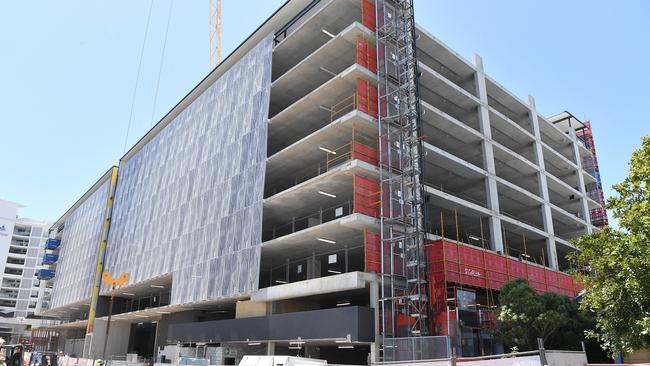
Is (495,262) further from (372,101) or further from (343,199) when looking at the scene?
(372,101)

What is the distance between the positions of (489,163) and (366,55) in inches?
587

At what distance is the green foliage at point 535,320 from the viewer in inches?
1161

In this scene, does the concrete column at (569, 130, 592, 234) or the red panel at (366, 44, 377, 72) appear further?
the concrete column at (569, 130, 592, 234)

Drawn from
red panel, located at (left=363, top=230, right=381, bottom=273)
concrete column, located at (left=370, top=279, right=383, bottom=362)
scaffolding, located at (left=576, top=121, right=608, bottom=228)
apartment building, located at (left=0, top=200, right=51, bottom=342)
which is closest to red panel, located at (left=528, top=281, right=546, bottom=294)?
red panel, located at (left=363, top=230, right=381, bottom=273)

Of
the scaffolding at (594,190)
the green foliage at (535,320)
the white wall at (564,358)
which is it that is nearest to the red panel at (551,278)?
the green foliage at (535,320)

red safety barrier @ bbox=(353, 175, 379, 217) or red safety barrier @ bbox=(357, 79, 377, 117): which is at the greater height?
red safety barrier @ bbox=(357, 79, 377, 117)

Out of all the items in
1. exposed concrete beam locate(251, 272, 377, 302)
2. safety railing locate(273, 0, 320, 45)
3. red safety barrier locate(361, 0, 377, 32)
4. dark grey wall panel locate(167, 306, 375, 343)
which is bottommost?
dark grey wall panel locate(167, 306, 375, 343)

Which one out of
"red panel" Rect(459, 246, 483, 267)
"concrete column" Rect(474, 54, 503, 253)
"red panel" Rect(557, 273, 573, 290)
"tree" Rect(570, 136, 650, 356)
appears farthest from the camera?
"red panel" Rect(557, 273, 573, 290)

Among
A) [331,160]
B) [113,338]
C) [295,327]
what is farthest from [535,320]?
[113,338]

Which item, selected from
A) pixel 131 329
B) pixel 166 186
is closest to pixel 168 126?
pixel 166 186

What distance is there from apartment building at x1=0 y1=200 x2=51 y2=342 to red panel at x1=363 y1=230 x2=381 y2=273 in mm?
125918

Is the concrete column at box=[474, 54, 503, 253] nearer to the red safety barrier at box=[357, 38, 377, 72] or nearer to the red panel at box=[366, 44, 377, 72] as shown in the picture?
the red panel at box=[366, 44, 377, 72]

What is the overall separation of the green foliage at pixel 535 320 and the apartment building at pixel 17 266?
13119 centimetres

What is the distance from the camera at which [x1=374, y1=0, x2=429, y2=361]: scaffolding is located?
100 feet
